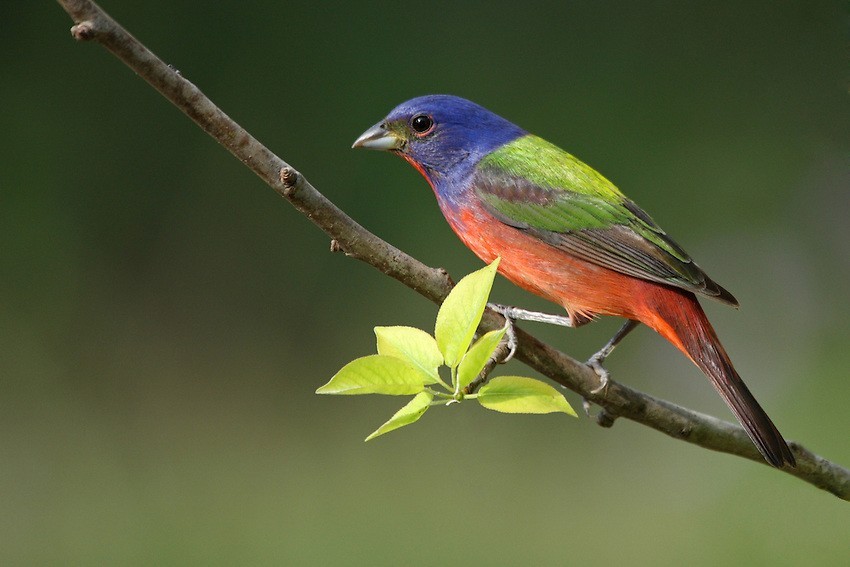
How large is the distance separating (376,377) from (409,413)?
0.07 m

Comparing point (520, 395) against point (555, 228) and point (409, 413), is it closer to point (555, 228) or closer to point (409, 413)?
point (409, 413)

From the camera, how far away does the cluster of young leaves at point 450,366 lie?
3.81 ft

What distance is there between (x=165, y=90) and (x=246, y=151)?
0.49ft

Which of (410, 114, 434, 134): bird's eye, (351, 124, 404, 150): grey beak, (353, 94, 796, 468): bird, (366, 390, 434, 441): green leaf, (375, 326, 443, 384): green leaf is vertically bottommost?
(366, 390, 434, 441): green leaf

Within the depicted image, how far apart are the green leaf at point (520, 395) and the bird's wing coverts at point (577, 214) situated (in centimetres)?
97

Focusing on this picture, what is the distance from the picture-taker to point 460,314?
3.97 ft

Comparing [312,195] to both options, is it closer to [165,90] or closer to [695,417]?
[165,90]

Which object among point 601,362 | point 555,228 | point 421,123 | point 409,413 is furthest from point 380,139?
point 409,413

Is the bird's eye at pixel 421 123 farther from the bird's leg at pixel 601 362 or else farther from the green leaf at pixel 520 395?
the green leaf at pixel 520 395

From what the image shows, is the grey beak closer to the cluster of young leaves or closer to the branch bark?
the branch bark

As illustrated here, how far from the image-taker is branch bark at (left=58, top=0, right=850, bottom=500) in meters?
1.19

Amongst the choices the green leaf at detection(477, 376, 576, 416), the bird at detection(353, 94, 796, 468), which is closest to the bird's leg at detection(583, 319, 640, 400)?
the bird at detection(353, 94, 796, 468)

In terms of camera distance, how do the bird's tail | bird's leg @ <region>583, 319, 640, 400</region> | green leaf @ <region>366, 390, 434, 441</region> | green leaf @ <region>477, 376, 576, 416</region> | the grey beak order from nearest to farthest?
1. green leaf @ <region>366, 390, 434, 441</region>
2. green leaf @ <region>477, 376, 576, 416</region>
3. the bird's tail
4. bird's leg @ <region>583, 319, 640, 400</region>
5. the grey beak

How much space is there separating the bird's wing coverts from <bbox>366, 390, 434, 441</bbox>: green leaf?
110 cm
